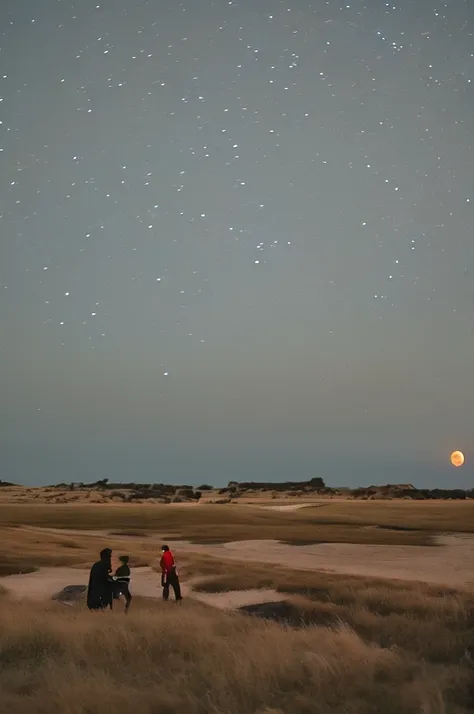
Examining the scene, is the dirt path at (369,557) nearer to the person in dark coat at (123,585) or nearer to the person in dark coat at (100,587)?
the person in dark coat at (123,585)

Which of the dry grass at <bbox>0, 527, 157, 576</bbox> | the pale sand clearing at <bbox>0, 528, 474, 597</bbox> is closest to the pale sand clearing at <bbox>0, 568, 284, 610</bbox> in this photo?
the pale sand clearing at <bbox>0, 528, 474, 597</bbox>

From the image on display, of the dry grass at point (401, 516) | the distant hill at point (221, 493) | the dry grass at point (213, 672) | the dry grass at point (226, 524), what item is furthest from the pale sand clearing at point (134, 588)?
the distant hill at point (221, 493)

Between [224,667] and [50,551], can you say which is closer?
[224,667]

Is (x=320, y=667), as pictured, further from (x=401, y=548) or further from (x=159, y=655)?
(x=401, y=548)

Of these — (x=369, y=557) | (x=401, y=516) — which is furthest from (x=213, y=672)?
(x=401, y=516)

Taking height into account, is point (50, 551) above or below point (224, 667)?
below

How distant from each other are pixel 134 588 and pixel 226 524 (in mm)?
48762

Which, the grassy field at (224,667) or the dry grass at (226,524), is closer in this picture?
the grassy field at (224,667)

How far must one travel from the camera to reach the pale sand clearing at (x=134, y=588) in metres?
22.6

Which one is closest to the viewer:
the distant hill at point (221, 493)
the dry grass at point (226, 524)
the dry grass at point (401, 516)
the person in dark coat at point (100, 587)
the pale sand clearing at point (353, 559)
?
the person in dark coat at point (100, 587)

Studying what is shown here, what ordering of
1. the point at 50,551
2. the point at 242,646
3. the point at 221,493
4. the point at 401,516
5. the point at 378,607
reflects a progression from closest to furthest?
the point at 242,646 → the point at 378,607 → the point at 50,551 → the point at 401,516 → the point at 221,493

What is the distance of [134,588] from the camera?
26734mm

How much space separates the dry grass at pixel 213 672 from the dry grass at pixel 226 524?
41.7 metres

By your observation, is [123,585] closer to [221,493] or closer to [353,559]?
[353,559]
